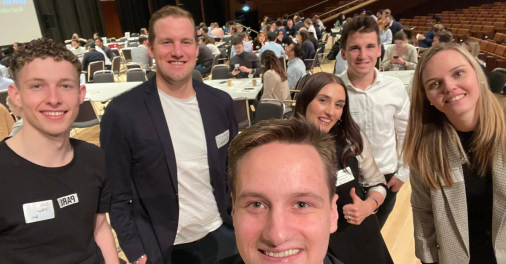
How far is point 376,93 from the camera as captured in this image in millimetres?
1856

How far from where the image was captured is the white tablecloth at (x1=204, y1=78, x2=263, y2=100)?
180 inches

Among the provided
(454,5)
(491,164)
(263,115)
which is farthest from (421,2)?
(491,164)

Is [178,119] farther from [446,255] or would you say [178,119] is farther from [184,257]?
[446,255]

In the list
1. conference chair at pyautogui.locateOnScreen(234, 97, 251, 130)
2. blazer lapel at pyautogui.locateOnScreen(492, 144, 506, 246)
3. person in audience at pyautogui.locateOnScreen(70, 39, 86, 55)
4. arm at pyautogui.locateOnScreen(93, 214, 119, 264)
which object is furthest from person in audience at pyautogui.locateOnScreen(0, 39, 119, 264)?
person in audience at pyautogui.locateOnScreen(70, 39, 86, 55)

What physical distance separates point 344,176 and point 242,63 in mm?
5016

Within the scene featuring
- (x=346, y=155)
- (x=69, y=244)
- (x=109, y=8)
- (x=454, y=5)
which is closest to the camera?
(x=69, y=244)

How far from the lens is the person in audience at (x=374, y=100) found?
1.84 metres

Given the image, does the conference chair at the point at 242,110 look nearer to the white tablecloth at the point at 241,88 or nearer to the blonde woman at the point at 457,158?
the white tablecloth at the point at 241,88

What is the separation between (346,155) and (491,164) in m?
0.58

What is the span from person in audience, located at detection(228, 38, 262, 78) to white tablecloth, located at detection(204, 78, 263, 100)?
50 centimetres

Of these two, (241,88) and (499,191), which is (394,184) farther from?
(241,88)

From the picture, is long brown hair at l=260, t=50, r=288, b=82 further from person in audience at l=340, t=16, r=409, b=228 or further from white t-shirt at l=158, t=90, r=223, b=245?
white t-shirt at l=158, t=90, r=223, b=245

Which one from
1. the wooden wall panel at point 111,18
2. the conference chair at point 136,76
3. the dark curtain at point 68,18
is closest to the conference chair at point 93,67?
the conference chair at point 136,76

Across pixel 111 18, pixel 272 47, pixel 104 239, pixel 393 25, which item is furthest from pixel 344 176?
pixel 111 18
